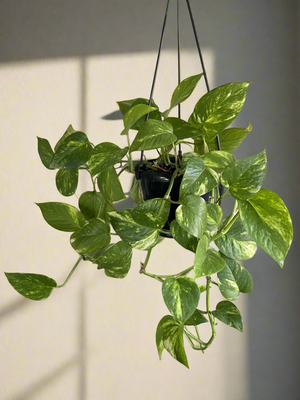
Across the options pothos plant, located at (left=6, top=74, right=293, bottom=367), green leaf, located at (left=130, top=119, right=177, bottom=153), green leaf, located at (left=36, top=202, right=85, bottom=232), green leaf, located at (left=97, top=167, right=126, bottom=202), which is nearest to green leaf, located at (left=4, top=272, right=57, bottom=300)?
pothos plant, located at (left=6, top=74, right=293, bottom=367)

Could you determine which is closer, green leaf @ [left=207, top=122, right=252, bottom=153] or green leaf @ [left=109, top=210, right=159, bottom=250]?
→ green leaf @ [left=109, top=210, right=159, bottom=250]

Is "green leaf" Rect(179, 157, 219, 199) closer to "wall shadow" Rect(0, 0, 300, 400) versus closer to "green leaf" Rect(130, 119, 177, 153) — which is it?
"green leaf" Rect(130, 119, 177, 153)

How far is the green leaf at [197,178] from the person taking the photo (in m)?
0.50

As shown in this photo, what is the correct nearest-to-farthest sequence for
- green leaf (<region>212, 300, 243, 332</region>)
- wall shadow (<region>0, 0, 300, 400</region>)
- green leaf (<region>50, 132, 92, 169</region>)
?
green leaf (<region>50, 132, 92, 169</region>)
green leaf (<region>212, 300, 243, 332</region>)
wall shadow (<region>0, 0, 300, 400</region>)

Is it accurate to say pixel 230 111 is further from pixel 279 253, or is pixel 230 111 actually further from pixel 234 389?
pixel 234 389

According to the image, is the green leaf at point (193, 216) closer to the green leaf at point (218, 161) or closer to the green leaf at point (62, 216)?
the green leaf at point (218, 161)

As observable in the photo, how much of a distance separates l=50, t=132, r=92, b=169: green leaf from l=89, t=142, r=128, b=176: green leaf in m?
0.03

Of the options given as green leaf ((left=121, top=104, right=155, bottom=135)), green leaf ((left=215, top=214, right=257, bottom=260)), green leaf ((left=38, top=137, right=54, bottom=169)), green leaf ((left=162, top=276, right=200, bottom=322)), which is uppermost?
green leaf ((left=121, top=104, right=155, bottom=135))

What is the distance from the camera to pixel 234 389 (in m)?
1.32

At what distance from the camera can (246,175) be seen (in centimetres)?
49

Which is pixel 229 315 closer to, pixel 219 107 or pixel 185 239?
pixel 185 239

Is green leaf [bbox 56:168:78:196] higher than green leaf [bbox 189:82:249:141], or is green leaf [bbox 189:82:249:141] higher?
green leaf [bbox 189:82:249:141]

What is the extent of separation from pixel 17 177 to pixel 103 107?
38 centimetres

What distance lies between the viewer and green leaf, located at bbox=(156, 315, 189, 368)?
1.82ft
